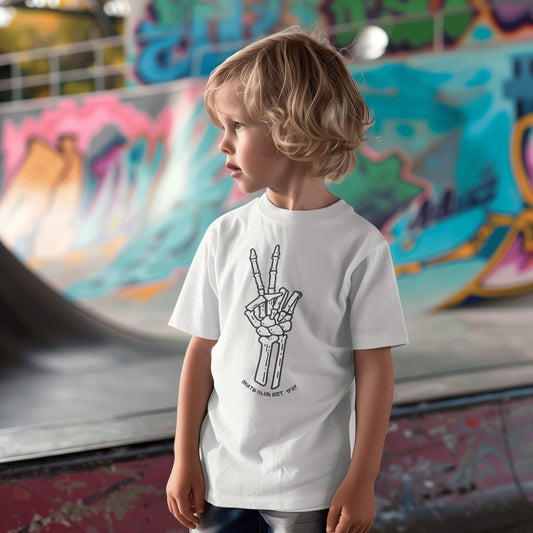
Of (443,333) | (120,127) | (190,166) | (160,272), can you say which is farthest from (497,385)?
(120,127)

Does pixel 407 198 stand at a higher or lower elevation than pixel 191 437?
lower

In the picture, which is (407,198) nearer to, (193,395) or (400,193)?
(400,193)

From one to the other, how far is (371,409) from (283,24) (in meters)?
7.63

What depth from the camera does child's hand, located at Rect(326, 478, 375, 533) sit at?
990 millimetres

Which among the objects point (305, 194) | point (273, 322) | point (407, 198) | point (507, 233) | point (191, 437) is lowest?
point (507, 233)

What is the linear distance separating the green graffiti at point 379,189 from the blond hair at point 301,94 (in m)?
4.97

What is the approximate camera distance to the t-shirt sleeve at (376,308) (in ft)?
3.33

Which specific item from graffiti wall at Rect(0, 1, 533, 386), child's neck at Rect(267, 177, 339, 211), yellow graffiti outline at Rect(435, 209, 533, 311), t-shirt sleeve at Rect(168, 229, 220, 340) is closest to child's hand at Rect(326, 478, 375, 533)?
t-shirt sleeve at Rect(168, 229, 220, 340)

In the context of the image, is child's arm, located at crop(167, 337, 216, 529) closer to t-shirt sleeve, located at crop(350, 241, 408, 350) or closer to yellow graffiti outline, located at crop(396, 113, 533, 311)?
t-shirt sleeve, located at crop(350, 241, 408, 350)

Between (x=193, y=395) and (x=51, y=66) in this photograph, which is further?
(x=51, y=66)

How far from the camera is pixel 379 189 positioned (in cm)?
606

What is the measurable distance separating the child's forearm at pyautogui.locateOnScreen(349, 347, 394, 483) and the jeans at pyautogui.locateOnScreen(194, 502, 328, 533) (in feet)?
0.33

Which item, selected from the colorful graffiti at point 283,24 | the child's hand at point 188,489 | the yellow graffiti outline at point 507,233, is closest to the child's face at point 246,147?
the child's hand at point 188,489

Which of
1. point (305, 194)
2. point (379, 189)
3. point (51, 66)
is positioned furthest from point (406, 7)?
point (51, 66)
